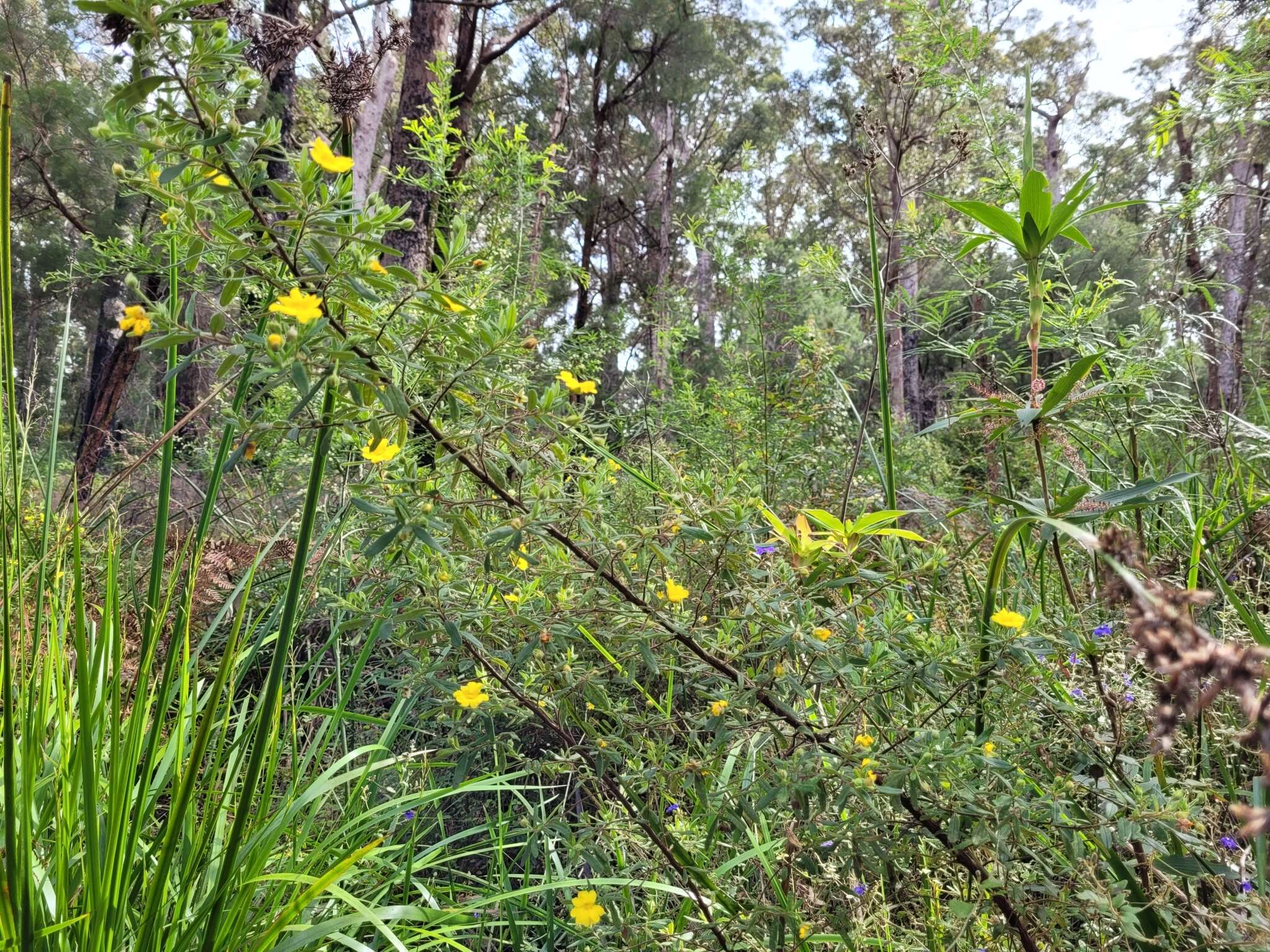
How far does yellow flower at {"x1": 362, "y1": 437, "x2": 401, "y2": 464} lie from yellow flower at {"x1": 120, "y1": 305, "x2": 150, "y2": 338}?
23 centimetres

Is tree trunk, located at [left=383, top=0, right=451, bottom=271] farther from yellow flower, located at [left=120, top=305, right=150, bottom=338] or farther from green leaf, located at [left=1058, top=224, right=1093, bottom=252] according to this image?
green leaf, located at [left=1058, top=224, right=1093, bottom=252]

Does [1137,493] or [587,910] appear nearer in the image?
[1137,493]

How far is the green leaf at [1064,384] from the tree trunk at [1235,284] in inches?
44.0

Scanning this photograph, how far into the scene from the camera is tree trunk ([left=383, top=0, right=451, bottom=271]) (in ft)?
11.9

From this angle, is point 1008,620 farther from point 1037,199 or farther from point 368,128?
point 368,128

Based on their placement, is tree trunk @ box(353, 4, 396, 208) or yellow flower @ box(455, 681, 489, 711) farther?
tree trunk @ box(353, 4, 396, 208)

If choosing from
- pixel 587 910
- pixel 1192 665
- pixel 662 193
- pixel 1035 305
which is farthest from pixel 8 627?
pixel 662 193

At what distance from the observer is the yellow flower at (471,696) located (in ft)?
2.90

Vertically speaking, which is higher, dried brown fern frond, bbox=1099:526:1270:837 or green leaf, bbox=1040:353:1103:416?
green leaf, bbox=1040:353:1103:416

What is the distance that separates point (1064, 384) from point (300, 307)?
28.1 inches

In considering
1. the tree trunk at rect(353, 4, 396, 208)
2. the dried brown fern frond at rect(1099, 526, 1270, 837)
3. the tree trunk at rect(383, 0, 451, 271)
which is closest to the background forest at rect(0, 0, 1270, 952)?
the dried brown fern frond at rect(1099, 526, 1270, 837)

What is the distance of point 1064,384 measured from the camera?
Answer: 0.68 meters

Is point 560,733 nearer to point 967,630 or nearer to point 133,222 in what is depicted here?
point 967,630

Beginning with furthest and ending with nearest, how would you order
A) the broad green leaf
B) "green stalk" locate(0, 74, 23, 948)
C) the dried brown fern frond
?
1. the broad green leaf
2. "green stalk" locate(0, 74, 23, 948)
3. the dried brown fern frond
